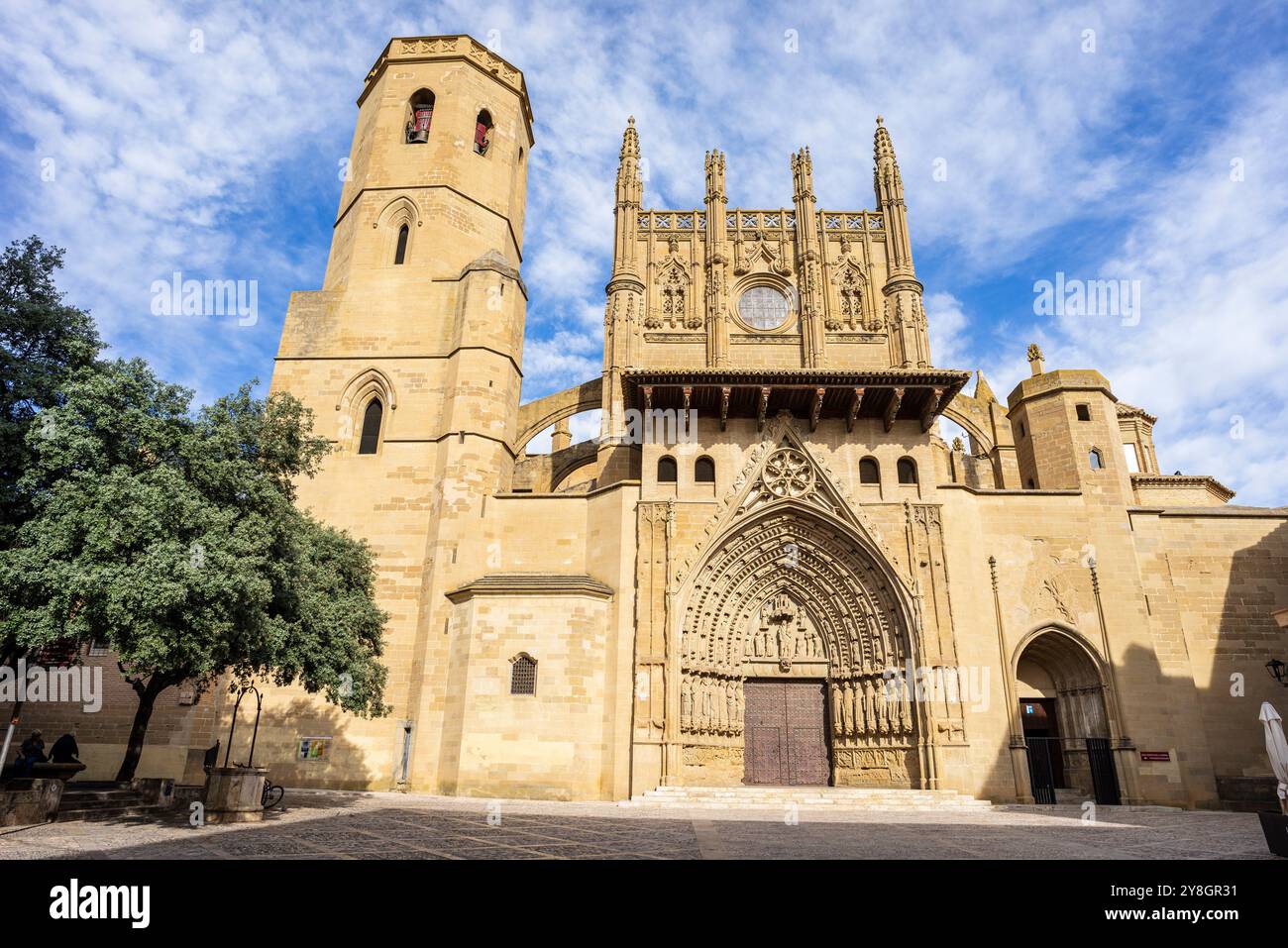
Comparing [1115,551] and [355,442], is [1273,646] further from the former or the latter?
[355,442]

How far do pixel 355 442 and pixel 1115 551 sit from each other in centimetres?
2011

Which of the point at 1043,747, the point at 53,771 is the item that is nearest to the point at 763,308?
the point at 1043,747

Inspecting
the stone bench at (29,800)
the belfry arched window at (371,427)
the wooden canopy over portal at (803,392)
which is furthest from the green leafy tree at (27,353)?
the wooden canopy over portal at (803,392)

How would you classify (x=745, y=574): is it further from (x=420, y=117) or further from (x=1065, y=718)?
(x=420, y=117)

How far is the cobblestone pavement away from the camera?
7.42 metres

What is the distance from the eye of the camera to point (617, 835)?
30.2ft

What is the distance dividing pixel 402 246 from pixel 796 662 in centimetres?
1683

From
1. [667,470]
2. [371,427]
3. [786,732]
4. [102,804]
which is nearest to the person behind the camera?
[102,804]

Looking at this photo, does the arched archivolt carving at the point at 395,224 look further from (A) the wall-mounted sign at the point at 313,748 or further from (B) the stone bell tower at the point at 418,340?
(A) the wall-mounted sign at the point at 313,748

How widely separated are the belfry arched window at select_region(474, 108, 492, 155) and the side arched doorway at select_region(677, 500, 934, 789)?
51.7 feet

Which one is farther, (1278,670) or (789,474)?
(789,474)

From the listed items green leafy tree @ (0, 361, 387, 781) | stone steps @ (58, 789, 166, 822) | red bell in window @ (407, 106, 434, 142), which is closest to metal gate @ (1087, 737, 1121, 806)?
green leafy tree @ (0, 361, 387, 781)
